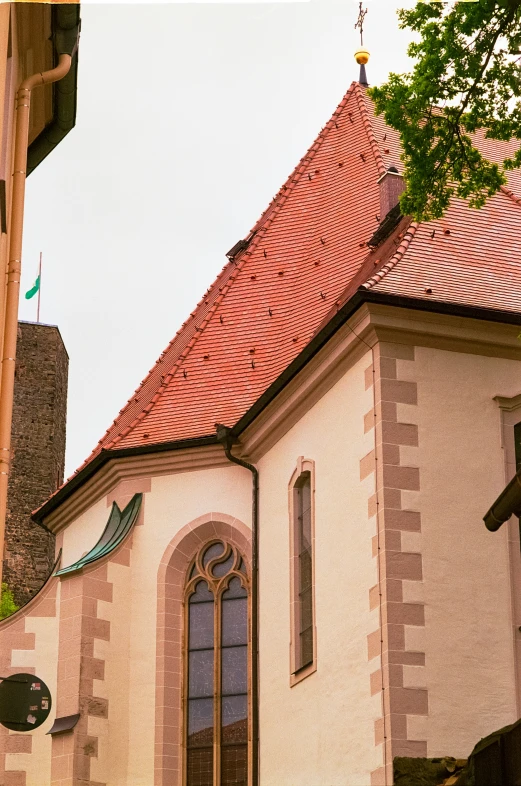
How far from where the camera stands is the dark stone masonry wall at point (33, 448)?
51.0 metres

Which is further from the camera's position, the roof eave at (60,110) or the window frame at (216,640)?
the window frame at (216,640)

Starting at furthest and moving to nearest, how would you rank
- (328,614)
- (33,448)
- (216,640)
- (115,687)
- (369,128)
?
(33,448) < (369,128) < (216,640) < (115,687) < (328,614)

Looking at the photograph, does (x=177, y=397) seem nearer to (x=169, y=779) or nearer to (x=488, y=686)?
(x=169, y=779)

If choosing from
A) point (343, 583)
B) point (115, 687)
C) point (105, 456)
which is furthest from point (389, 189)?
point (115, 687)

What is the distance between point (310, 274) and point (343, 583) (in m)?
5.34

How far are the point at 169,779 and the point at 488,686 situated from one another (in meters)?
4.49

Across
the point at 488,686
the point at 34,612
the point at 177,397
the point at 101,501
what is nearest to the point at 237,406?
the point at 177,397

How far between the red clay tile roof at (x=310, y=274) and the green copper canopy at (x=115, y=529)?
72cm

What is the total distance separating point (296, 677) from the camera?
1454cm

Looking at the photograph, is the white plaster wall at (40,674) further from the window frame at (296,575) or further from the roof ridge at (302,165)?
the roof ridge at (302,165)

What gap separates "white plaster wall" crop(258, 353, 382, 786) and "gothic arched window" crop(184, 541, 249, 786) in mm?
821

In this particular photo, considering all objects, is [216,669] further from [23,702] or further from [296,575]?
[23,702]

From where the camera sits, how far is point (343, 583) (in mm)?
13805

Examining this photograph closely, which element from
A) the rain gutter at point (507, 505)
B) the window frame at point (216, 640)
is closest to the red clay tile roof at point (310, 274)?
the window frame at point (216, 640)
